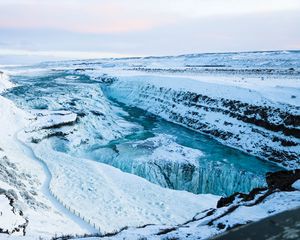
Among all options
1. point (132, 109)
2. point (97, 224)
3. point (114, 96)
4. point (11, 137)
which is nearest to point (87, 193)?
point (97, 224)

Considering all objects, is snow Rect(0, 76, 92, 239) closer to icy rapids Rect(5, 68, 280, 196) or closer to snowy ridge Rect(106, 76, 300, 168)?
icy rapids Rect(5, 68, 280, 196)

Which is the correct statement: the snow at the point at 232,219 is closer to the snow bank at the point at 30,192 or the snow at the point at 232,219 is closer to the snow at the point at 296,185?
the snow at the point at 296,185

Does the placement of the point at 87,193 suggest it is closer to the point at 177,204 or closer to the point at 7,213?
the point at 177,204

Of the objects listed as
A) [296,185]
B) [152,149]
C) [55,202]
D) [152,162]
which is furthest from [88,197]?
[296,185]

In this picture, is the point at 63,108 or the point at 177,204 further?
the point at 63,108

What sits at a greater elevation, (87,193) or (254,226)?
(254,226)

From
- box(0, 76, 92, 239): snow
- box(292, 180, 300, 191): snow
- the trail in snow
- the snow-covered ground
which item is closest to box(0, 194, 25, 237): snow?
box(0, 76, 92, 239): snow
